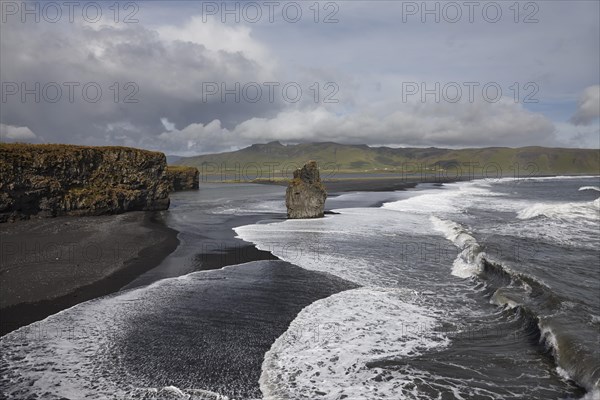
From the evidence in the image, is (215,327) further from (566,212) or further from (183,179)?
(183,179)

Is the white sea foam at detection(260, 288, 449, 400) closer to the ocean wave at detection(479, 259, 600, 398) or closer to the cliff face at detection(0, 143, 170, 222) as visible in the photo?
the ocean wave at detection(479, 259, 600, 398)

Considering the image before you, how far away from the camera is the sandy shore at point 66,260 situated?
13609 millimetres

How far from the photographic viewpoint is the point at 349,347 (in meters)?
10.9

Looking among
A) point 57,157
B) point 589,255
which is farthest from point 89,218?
point 589,255

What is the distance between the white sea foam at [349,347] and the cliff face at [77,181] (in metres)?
28.4

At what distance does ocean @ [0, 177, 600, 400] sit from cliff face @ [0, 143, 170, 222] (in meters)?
17.8

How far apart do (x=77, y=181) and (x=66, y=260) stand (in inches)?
804

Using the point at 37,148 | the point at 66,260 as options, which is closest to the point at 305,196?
the point at 66,260

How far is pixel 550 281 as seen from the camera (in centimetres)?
1664

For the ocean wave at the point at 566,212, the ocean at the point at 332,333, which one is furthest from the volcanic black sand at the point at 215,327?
the ocean wave at the point at 566,212

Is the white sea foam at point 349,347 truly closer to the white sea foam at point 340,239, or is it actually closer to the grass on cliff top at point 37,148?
the white sea foam at point 340,239

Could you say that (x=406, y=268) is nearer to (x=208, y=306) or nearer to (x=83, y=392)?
(x=208, y=306)

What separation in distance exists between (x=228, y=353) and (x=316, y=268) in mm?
9438

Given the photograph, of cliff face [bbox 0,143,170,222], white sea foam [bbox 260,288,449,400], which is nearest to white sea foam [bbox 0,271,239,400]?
white sea foam [bbox 260,288,449,400]
